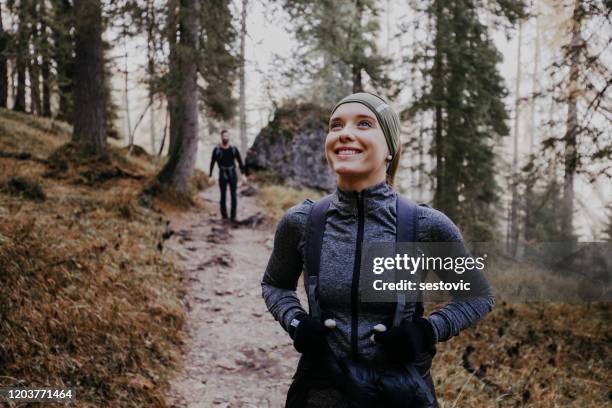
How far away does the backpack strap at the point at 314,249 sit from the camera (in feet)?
5.97

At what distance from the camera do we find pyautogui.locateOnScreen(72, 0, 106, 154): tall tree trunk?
39.6 ft

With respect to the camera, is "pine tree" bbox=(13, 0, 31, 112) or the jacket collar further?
"pine tree" bbox=(13, 0, 31, 112)

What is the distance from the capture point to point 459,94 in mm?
13188

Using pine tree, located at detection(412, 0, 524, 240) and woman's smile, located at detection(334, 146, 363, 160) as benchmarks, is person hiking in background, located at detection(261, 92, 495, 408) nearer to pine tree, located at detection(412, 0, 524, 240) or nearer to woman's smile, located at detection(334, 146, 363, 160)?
woman's smile, located at detection(334, 146, 363, 160)

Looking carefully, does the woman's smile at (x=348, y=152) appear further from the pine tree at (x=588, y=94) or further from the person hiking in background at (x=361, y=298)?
the pine tree at (x=588, y=94)

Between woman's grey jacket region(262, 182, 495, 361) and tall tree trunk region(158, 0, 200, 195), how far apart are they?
8.87 metres

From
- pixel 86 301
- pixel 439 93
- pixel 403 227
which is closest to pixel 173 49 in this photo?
pixel 86 301

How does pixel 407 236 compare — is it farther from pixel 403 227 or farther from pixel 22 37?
pixel 22 37

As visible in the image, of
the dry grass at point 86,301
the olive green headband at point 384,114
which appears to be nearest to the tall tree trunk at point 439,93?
the dry grass at point 86,301

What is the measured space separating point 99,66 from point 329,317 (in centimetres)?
1303

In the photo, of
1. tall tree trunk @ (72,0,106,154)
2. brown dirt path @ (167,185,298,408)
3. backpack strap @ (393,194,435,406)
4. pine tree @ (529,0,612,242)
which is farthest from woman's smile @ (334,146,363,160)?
tall tree trunk @ (72,0,106,154)

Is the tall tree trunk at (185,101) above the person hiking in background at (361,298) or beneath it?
above

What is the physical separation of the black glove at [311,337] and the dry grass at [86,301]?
2970 millimetres

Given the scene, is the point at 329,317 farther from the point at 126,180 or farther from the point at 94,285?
the point at 126,180
